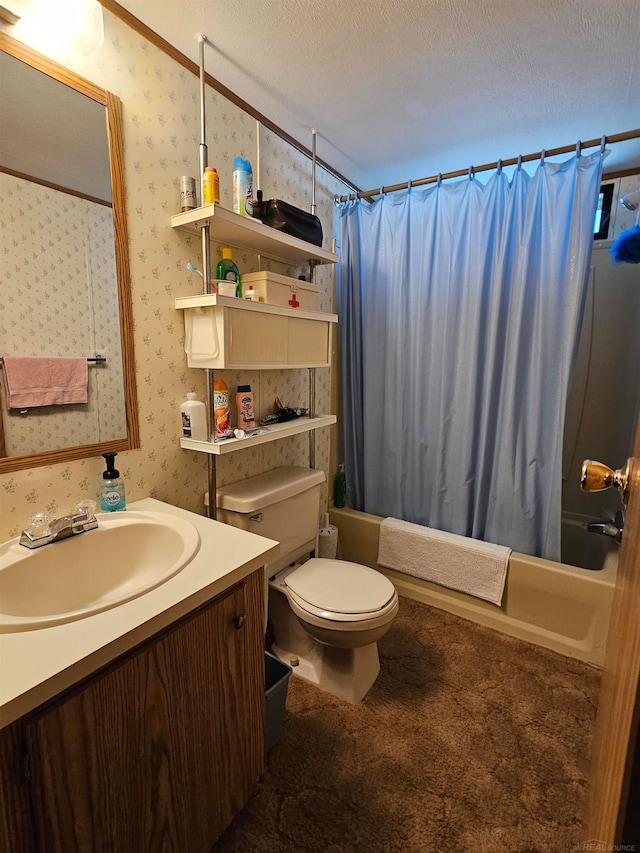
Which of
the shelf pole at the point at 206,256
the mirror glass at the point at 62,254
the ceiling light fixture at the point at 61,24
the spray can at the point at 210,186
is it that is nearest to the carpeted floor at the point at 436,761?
the shelf pole at the point at 206,256

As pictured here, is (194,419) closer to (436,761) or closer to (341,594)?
(341,594)

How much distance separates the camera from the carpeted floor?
1062 millimetres

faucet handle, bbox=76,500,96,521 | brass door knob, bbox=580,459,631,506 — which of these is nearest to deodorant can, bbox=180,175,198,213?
faucet handle, bbox=76,500,96,521

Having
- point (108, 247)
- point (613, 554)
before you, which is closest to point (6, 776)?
point (108, 247)

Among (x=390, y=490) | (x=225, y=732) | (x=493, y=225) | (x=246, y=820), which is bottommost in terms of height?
(x=246, y=820)

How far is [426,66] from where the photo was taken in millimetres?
1312

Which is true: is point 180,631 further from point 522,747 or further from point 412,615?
point 412,615

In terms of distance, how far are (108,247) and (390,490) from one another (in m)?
1.70

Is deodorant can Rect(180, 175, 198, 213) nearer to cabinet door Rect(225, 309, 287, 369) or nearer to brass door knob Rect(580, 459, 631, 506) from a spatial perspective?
cabinet door Rect(225, 309, 287, 369)

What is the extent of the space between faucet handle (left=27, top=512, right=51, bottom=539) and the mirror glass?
5.7 inches

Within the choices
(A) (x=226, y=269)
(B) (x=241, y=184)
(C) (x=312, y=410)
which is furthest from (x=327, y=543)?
(B) (x=241, y=184)

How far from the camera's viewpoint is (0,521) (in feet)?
3.24

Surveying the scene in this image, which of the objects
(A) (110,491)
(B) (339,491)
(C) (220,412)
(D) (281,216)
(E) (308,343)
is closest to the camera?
(A) (110,491)

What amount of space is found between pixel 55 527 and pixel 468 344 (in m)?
1.76
